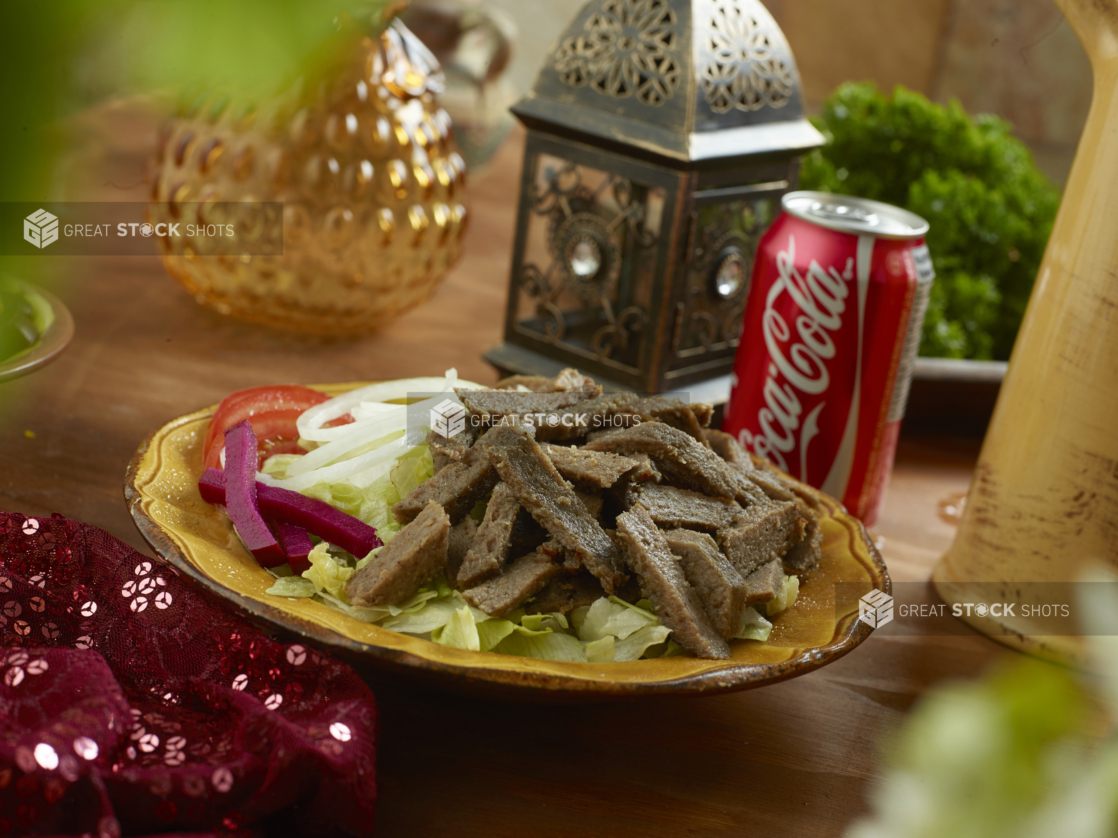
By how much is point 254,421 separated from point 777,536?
28.3 inches

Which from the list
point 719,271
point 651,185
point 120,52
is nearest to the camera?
point 120,52

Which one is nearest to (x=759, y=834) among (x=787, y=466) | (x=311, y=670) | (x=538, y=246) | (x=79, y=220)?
(x=311, y=670)

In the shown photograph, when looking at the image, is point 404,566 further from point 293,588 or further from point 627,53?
point 627,53

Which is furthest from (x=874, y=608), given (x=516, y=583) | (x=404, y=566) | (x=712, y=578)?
(x=404, y=566)

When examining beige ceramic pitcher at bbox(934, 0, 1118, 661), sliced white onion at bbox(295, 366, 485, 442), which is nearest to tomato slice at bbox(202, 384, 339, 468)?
sliced white onion at bbox(295, 366, 485, 442)

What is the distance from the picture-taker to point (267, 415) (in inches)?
53.7

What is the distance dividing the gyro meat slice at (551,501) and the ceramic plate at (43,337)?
0.50 m

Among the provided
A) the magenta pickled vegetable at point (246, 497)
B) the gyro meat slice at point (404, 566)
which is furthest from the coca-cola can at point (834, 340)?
the magenta pickled vegetable at point (246, 497)

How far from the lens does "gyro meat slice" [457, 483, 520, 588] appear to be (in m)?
1.05

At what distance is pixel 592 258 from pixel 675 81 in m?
0.33

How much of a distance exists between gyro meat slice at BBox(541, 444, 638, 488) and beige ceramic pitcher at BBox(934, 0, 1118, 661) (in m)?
0.56

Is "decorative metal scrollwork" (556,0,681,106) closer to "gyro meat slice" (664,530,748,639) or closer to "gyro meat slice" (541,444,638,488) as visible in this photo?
"gyro meat slice" (541,444,638,488)

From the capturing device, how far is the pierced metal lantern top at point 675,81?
60.2 inches

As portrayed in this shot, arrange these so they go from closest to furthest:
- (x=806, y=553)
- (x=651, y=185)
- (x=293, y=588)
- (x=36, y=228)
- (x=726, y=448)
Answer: (x=36, y=228), (x=293, y=588), (x=806, y=553), (x=726, y=448), (x=651, y=185)
